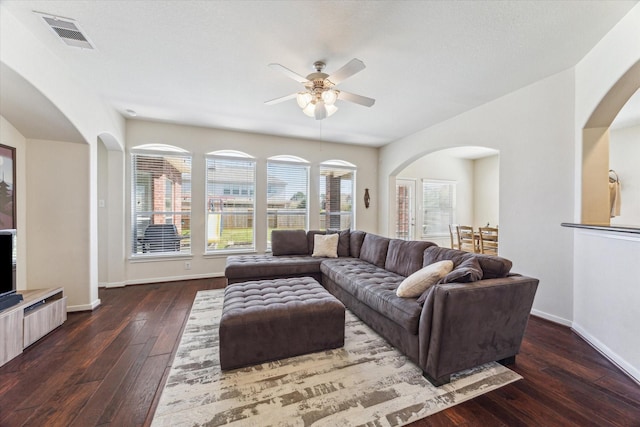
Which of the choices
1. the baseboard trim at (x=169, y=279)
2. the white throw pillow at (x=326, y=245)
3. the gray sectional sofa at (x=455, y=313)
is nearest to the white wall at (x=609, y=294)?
the gray sectional sofa at (x=455, y=313)

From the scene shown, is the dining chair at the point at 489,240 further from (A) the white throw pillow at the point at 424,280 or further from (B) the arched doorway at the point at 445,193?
(A) the white throw pillow at the point at 424,280

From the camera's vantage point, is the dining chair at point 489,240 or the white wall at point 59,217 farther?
the dining chair at point 489,240

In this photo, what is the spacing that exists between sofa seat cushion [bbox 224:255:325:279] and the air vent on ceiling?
109 inches

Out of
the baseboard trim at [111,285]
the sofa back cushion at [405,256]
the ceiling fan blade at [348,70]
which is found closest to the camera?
the ceiling fan blade at [348,70]

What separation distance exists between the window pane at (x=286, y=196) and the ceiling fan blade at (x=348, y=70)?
10.2ft

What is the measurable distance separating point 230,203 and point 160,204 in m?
1.20

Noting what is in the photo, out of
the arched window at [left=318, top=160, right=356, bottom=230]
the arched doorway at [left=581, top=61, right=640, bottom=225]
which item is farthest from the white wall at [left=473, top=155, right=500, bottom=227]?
the arched doorway at [left=581, top=61, right=640, bottom=225]

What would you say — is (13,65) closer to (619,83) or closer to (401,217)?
(619,83)

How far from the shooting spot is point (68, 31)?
2152mm

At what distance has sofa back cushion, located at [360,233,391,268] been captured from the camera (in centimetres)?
356

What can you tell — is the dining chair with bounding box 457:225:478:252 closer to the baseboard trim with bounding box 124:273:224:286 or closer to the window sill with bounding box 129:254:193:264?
the baseboard trim with bounding box 124:273:224:286

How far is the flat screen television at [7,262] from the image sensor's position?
7.36 feet

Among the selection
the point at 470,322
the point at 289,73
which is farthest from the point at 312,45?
the point at 470,322

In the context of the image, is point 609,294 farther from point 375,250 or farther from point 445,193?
point 445,193
